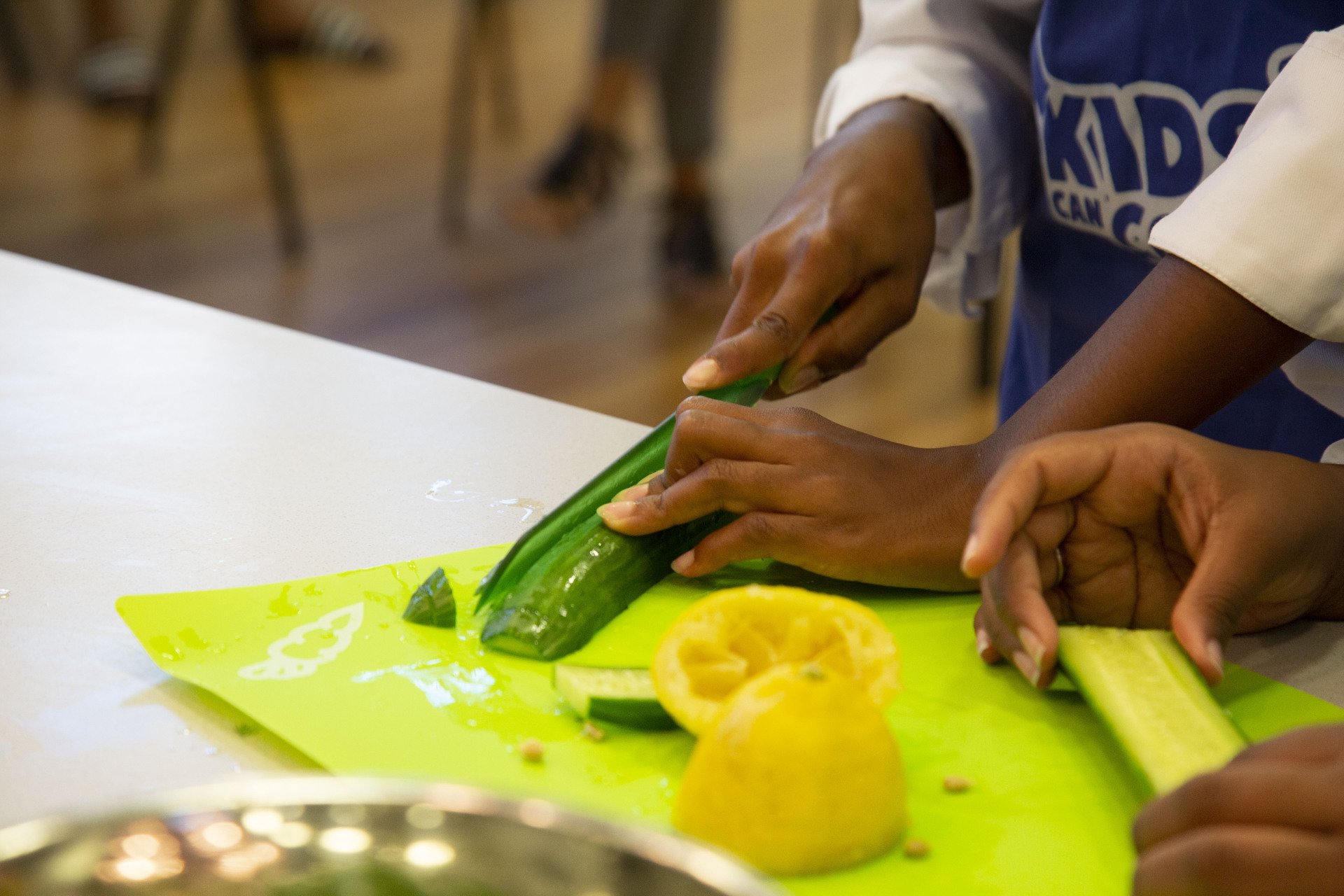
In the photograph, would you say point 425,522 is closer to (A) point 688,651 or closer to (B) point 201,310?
(A) point 688,651

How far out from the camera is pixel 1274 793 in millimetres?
555

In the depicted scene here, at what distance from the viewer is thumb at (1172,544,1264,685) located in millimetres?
712

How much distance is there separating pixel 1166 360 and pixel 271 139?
3502 millimetres

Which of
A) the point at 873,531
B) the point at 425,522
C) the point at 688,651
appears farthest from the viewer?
the point at 425,522

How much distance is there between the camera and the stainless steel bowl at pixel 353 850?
0.44 meters

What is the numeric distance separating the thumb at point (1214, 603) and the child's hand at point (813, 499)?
16 cm

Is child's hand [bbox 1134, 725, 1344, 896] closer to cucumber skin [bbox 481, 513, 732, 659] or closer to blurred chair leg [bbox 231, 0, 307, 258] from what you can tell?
cucumber skin [bbox 481, 513, 732, 659]

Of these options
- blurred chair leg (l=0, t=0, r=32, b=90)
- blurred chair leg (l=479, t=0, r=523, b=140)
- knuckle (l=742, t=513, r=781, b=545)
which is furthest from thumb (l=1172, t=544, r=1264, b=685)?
blurred chair leg (l=0, t=0, r=32, b=90)

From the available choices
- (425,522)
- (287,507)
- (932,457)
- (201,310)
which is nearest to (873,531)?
(932,457)

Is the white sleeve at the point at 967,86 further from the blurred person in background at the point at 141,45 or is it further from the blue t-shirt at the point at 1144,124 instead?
the blurred person in background at the point at 141,45

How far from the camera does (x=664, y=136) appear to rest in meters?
3.99

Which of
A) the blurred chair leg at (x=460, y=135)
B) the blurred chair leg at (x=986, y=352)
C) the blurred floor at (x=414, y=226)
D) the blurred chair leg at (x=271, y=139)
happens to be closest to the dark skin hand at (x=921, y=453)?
the blurred floor at (x=414, y=226)

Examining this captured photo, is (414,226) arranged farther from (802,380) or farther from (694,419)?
(694,419)

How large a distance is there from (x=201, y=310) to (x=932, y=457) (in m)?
0.83
